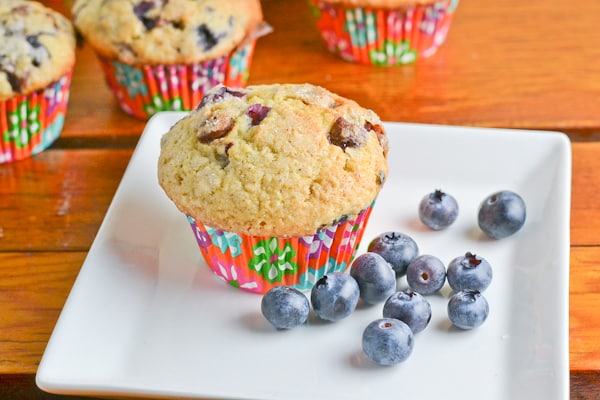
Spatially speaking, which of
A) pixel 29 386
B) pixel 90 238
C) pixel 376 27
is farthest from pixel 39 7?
pixel 29 386

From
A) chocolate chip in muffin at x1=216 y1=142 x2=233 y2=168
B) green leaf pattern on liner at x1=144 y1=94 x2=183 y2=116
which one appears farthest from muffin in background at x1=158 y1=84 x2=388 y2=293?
green leaf pattern on liner at x1=144 y1=94 x2=183 y2=116

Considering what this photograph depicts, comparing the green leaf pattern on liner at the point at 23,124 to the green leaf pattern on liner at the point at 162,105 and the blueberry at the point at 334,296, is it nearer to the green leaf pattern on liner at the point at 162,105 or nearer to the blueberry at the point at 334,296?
the green leaf pattern on liner at the point at 162,105

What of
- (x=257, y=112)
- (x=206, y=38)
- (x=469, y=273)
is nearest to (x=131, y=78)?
(x=206, y=38)

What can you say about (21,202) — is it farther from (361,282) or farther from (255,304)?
(361,282)

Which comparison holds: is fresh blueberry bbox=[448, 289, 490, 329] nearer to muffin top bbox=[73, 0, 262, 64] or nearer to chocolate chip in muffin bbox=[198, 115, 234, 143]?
chocolate chip in muffin bbox=[198, 115, 234, 143]

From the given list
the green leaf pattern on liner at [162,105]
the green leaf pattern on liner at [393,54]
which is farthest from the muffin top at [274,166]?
the green leaf pattern on liner at [393,54]
